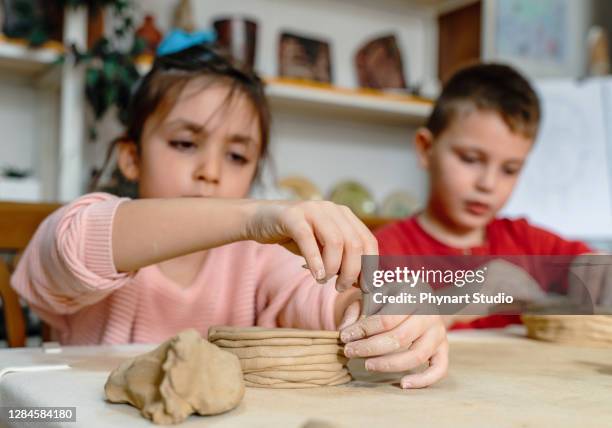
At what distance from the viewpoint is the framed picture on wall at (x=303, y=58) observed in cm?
250

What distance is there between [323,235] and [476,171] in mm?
980

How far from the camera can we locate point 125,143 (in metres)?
1.18

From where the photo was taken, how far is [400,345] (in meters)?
0.58

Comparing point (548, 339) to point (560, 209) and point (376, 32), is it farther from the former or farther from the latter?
point (376, 32)

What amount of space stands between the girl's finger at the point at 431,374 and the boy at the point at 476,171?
2.60ft

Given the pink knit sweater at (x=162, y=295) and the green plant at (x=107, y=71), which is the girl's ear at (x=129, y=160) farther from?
the green plant at (x=107, y=71)

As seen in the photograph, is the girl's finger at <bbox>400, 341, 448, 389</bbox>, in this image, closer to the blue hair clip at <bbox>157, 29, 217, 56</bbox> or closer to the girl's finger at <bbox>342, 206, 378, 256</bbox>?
the girl's finger at <bbox>342, 206, 378, 256</bbox>

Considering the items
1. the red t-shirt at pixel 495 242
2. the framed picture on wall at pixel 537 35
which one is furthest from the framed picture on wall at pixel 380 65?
the red t-shirt at pixel 495 242

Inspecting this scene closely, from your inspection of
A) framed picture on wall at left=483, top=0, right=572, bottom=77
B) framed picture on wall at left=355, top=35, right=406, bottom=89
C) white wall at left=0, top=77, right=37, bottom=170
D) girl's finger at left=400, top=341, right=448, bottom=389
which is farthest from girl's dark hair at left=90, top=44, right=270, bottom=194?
framed picture on wall at left=483, top=0, right=572, bottom=77

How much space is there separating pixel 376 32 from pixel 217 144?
1.91m

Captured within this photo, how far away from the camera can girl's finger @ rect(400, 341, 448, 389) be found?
1.81ft

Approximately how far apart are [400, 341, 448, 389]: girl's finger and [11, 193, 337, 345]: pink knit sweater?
0.79ft

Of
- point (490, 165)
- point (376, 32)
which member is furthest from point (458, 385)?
point (376, 32)

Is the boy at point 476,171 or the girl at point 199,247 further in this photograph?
the boy at point 476,171
